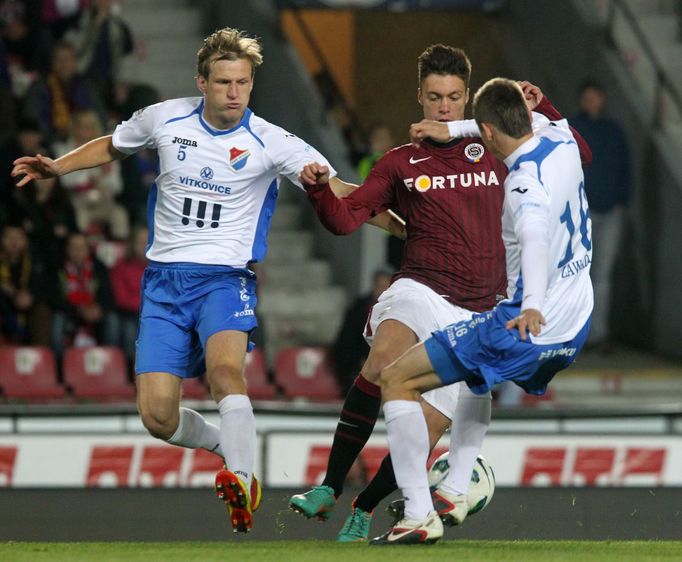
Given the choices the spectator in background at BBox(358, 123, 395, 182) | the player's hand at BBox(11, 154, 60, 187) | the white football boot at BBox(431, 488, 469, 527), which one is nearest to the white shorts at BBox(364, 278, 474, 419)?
the white football boot at BBox(431, 488, 469, 527)

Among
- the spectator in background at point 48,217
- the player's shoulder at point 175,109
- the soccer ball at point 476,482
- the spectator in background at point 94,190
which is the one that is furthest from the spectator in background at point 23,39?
the soccer ball at point 476,482

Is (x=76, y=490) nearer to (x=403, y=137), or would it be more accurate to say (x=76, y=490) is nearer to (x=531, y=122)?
(x=531, y=122)

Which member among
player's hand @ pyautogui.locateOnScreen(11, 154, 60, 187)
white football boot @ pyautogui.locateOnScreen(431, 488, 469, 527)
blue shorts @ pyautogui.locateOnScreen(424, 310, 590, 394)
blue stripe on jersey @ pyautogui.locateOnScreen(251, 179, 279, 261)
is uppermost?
player's hand @ pyautogui.locateOnScreen(11, 154, 60, 187)

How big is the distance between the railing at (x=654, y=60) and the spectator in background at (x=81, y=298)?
5.63 m

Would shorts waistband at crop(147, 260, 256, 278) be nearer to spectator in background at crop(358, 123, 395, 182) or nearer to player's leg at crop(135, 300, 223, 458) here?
player's leg at crop(135, 300, 223, 458)

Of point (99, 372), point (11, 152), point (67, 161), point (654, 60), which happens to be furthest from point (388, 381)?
point (654, 60)

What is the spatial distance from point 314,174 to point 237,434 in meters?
1.21

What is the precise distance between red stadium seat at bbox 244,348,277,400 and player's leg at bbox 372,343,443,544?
5671 mm

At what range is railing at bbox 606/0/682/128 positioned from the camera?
48.3 ft

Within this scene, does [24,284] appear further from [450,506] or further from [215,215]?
[450,506]

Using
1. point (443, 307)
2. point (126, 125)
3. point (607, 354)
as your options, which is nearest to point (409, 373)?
point (443, 307)

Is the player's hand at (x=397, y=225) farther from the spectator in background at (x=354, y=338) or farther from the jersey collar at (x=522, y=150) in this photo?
the spectator in background at (x=354, y=338)

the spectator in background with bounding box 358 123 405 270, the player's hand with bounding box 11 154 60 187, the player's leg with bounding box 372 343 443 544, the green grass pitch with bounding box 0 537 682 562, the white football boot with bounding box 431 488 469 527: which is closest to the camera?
the green grass pitch with bounding box 0 537 682 562

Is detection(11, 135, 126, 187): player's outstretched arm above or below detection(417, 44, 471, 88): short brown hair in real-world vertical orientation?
below
